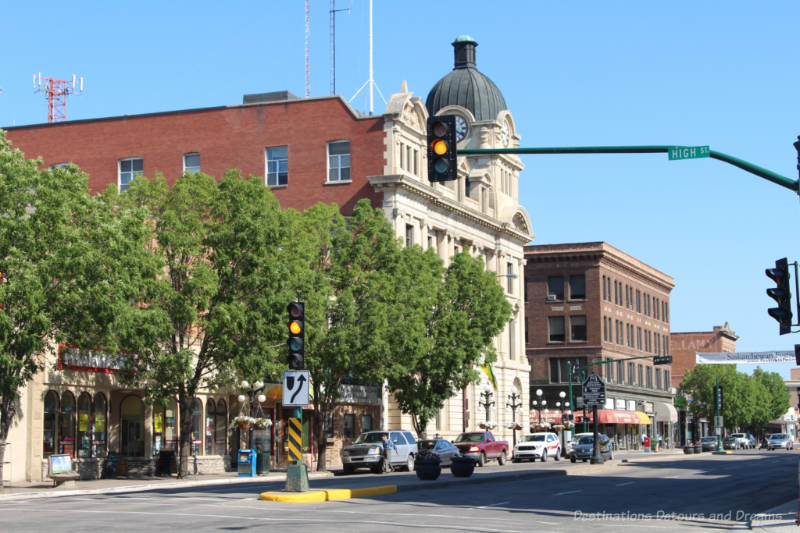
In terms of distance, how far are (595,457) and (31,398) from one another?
26.6 m

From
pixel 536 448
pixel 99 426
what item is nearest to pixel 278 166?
pixel 536 448

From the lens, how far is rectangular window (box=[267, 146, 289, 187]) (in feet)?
215

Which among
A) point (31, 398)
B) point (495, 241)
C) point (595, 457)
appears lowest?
point (595, 457)

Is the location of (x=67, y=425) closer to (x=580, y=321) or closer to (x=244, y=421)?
(x=244, y=421)

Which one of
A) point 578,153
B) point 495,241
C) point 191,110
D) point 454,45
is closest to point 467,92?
point 454,45

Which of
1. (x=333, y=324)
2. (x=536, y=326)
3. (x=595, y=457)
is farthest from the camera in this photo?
(x=536, y=326)

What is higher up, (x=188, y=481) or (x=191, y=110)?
(x=191, y=110)

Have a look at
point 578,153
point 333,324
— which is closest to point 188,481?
point 333,324

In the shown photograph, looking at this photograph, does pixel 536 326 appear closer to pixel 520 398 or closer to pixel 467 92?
pixel 520 398

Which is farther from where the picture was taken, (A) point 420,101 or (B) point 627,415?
(B) point 627,415

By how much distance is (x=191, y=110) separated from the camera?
6706 centimetres

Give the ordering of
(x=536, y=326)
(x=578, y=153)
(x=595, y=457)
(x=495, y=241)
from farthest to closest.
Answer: (x=536, y=326) → (x=495, y=241) → (x=595, y=457) → (x=578, y=153)

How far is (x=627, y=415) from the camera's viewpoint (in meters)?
102

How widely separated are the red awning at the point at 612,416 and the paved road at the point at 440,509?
5920 centimetres
